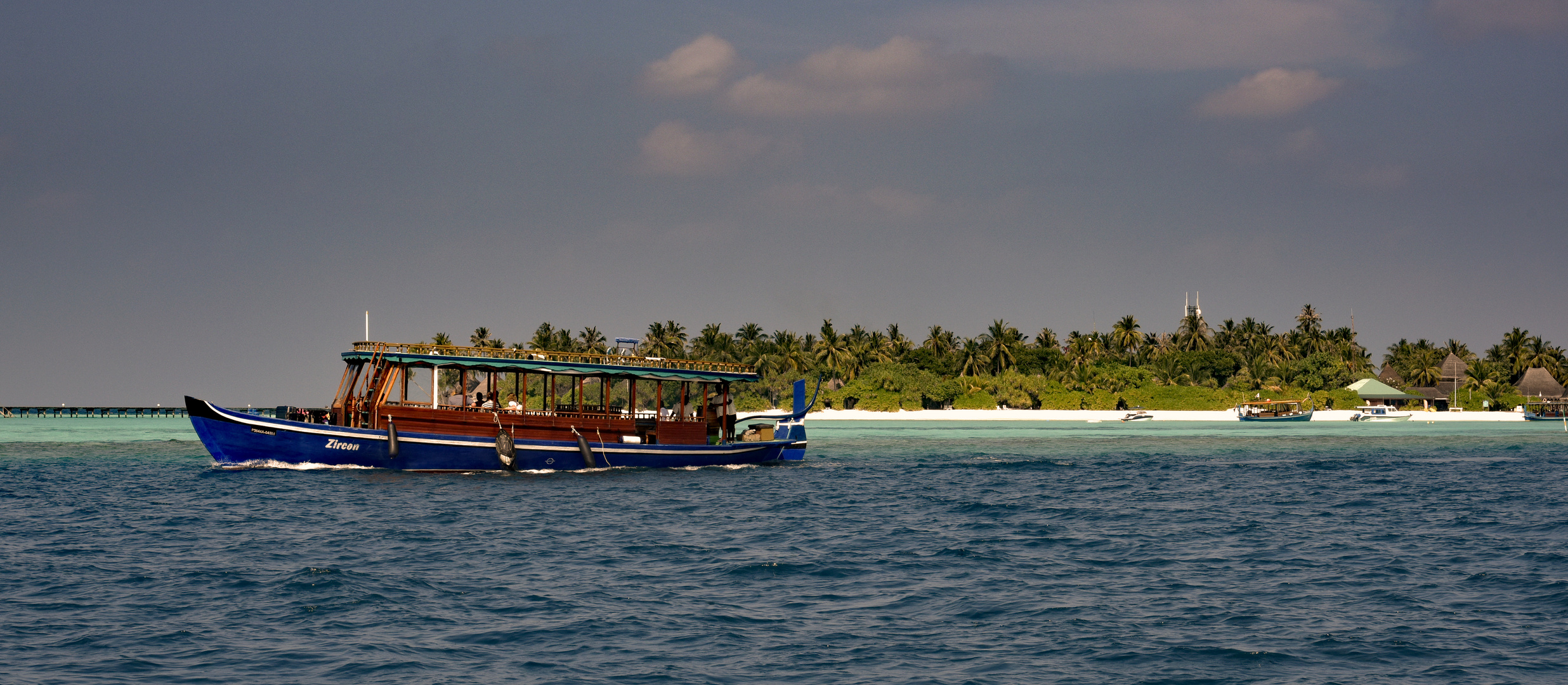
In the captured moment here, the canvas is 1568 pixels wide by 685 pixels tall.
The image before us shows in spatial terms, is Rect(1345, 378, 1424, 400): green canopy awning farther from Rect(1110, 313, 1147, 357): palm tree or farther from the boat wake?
the boat wake

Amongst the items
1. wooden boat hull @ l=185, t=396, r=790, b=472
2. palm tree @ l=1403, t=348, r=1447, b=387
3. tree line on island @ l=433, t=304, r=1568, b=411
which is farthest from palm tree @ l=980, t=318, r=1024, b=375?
wooden boat hull @ l=185, t=396, r=790, b=472

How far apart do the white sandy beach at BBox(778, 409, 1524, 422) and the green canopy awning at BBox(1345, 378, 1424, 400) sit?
3627mm

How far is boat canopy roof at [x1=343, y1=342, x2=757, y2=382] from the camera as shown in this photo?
38.2 metres

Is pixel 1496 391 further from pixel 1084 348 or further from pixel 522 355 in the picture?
pixel 522 355

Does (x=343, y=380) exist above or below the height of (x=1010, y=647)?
above

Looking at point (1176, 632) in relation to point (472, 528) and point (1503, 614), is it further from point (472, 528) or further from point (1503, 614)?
point (472, 528)

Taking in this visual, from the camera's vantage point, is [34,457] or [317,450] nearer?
[317,450]

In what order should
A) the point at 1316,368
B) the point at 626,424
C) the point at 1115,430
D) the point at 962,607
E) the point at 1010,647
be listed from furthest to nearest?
the point at 1316,368
the point at 1115,430
the point at 626,424
the point at 962,607
the point at 1010,647

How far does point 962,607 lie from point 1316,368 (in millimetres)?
115613

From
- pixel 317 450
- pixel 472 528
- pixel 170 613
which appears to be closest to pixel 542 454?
pixel 317 450

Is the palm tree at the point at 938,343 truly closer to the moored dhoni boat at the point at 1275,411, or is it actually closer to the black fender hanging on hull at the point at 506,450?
the moored dhoni boat at the point at 1275,411

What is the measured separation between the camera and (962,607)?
16.1 m

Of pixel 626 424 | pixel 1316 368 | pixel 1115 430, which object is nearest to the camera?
pixel 626 424

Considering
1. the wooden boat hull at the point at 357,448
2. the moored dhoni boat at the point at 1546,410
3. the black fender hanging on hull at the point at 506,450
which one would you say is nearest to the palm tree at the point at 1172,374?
the moored dhoni boat at the point at 1546,410
